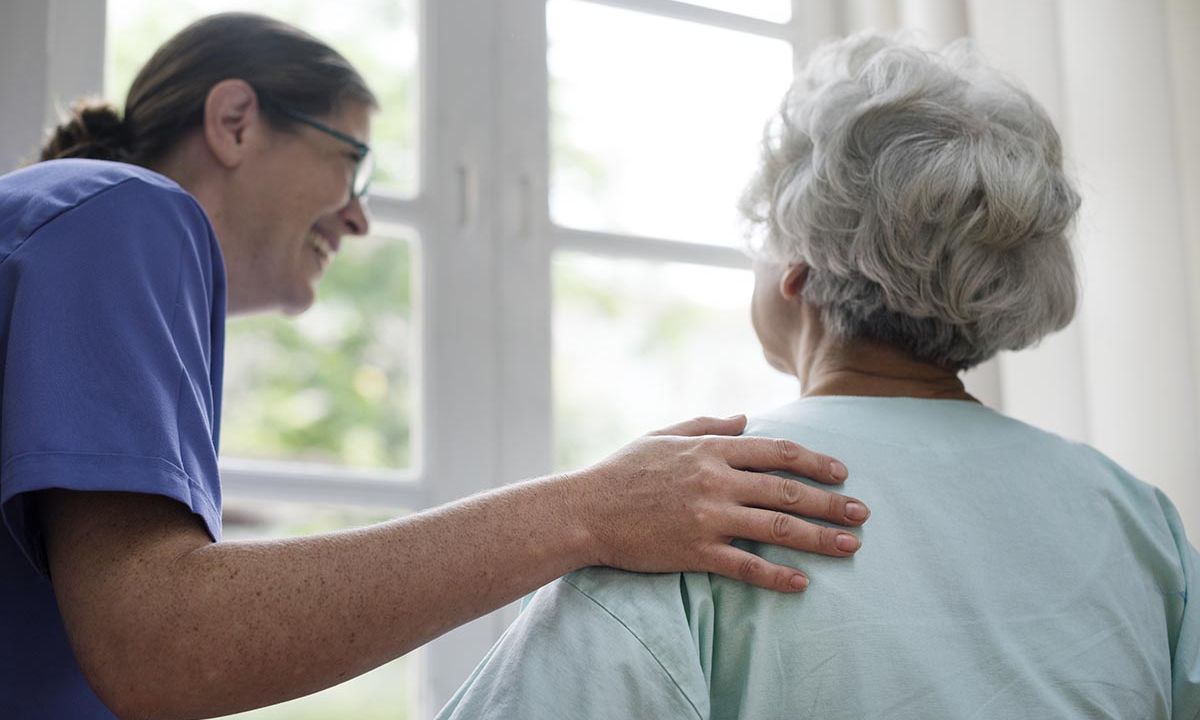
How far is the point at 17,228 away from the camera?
121 cm

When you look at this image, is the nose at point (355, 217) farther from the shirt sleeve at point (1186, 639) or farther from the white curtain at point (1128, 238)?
the shirt sleeve at point (1186, 639)

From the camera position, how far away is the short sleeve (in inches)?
43.3

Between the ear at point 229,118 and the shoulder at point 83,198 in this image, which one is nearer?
the shoulder at point 83,198

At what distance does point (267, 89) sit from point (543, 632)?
3.08 ft

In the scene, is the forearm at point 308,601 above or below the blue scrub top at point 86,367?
below

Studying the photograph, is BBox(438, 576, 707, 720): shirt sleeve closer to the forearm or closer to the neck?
the forearm

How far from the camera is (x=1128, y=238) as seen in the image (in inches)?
81.7

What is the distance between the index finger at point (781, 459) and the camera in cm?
133

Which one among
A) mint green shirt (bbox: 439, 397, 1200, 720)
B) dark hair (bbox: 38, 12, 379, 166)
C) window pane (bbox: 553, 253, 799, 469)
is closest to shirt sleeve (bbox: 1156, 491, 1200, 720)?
mint green shirt (bbox: 439, 397, 1200, 720)

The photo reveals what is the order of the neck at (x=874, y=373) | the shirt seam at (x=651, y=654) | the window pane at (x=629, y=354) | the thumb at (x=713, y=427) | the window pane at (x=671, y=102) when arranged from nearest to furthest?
the shirt seam at (x=651, y=654), the thumb at (x=713, y=427), the neck at (x=874, y=373), the window pane at (x=671, y=102), the window pane at (x=629, y=354)

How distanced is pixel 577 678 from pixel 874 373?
21.9 inches

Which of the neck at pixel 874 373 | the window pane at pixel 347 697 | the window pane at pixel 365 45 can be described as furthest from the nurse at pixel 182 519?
the window pane at pixel 347 697

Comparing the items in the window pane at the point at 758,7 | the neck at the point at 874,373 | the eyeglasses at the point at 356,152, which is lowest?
the neck at the point at 874,373

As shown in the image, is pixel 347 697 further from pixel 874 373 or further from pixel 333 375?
pixel 874 373
